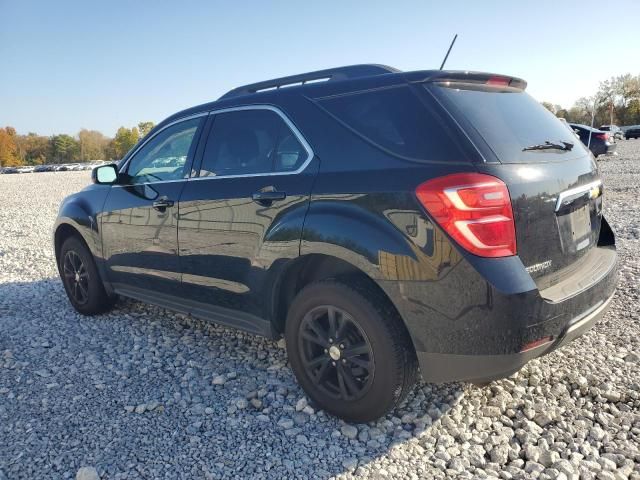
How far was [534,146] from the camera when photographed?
8.38 feet

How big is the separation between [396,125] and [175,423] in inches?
81.2

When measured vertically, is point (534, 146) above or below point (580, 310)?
above

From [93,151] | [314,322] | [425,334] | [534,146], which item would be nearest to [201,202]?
[314,322]

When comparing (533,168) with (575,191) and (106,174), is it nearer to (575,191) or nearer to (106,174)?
(575,191)

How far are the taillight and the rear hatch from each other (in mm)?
52

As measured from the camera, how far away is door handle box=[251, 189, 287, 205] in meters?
2.86

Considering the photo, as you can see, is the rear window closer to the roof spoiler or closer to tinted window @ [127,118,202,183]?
the roof spoiler

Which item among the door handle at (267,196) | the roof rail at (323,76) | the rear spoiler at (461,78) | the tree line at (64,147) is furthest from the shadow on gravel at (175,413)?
the tree line at (64,147)

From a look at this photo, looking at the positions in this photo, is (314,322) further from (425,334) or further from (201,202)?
(201,202)

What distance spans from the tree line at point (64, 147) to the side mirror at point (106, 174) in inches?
4394

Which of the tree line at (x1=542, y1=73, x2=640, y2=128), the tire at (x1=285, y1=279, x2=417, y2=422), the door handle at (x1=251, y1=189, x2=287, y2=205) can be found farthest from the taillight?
the tree line at (x1=542, y1=73, x2=640, y2=128)

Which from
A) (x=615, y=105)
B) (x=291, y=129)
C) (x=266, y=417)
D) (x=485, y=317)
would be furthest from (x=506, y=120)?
(x=615, y=105)

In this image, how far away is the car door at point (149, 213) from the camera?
3.66 meters

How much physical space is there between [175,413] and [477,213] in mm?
2075
